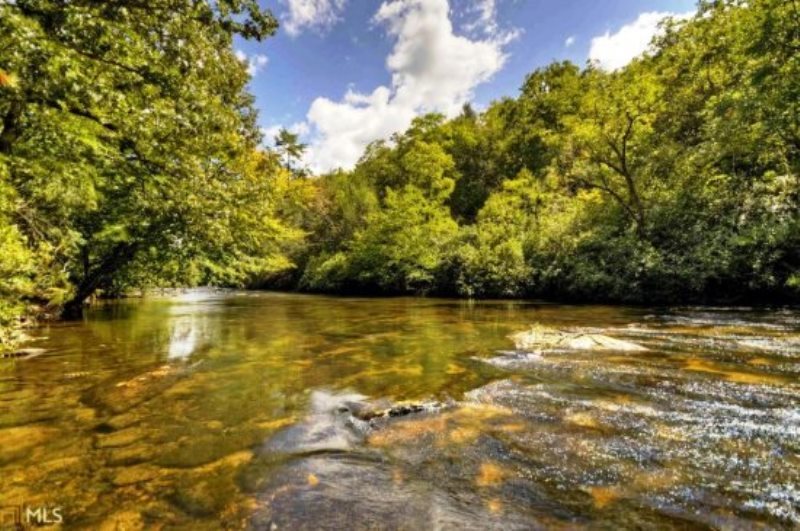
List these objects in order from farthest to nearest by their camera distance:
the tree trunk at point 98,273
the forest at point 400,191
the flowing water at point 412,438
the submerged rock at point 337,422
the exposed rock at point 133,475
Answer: the tree trunk at point 98,273 < the forest at point 400,191 < the submerged rock at point 337,422 < the exposed rock at point 133,475 < the flowing water at point 412,438

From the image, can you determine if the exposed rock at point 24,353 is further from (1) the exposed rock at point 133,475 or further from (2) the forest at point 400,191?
(1) the exposed rock at point 133,475

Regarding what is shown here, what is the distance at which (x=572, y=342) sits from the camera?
8.67 m

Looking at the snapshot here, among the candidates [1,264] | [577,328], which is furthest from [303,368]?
[577,328]

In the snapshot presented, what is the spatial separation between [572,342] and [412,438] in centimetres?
542

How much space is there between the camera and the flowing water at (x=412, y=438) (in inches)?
118

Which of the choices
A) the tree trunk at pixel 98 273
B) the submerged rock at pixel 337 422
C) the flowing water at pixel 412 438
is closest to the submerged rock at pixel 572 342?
the flowing water at pixel 412 438

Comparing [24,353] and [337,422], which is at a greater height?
[24,353]

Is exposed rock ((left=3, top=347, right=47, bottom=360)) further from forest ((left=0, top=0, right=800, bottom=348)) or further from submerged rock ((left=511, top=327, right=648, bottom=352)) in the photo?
submerged rock ((left=511, top=327, right=648, bottom=352))

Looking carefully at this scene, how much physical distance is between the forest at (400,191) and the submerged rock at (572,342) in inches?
255

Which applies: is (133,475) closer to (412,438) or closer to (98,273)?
(412,438)

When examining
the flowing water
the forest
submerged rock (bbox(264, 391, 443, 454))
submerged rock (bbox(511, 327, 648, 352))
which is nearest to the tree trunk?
the forest

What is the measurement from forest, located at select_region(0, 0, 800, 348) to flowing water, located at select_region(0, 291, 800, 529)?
11.5 ft

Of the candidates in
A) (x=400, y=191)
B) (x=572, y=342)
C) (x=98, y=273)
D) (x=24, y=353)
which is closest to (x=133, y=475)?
(x=24, y=353)

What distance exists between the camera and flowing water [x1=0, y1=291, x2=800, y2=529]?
3004 millimetres
